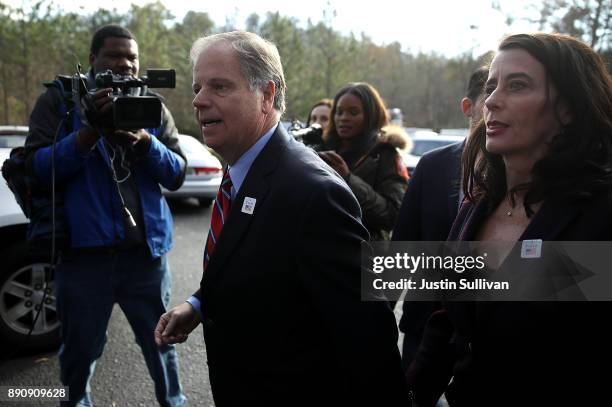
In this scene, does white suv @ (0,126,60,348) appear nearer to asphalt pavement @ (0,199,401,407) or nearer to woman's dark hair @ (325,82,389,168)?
asphalt pavement @ (0,199,401,407)

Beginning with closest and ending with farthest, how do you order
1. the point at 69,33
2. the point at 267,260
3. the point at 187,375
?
the point at 267,260 < the point at 187,375 < the point at 69,33

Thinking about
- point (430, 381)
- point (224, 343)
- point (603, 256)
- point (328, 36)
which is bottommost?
point (430, 381)

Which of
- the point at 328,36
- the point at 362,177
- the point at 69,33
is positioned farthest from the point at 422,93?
the point at 362,177

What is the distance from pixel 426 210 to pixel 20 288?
291 centimetres

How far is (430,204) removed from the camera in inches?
97.1

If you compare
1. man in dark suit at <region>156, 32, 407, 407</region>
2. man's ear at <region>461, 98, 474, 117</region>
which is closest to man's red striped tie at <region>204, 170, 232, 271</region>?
man in dark suit at <region>156, 32, 407, 407</region>

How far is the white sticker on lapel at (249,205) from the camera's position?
1638 millimetres

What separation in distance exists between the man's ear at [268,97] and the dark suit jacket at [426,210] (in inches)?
40.0

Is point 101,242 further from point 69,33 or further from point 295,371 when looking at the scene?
point 69,33

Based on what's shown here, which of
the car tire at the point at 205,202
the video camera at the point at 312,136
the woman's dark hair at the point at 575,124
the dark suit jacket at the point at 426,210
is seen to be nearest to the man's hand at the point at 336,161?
the video camera at the point at 312,136

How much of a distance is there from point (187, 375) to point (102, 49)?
227 centimetres

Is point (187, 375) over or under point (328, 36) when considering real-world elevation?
under

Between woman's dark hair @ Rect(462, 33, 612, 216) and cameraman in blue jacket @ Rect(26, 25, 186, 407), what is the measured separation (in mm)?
1800

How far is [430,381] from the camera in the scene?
1.78 m
